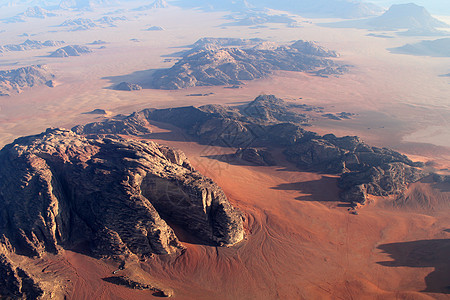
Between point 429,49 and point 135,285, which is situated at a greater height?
point 429,49

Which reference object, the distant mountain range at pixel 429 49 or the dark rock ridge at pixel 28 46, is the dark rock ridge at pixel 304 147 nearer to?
the distant mountain range at pixel 429 49

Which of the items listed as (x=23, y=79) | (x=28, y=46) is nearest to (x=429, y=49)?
(x=23, y=79)

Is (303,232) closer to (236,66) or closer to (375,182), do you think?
(375,182)

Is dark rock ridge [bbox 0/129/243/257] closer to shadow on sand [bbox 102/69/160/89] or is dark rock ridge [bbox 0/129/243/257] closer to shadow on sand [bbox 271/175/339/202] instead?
shadow on sand [bbox 271/175/339/202]

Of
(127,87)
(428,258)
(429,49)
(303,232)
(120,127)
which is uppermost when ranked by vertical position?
(429,49)

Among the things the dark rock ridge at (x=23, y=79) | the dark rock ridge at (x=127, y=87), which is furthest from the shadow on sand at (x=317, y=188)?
the dark rock ridge at (x=23, y=79)

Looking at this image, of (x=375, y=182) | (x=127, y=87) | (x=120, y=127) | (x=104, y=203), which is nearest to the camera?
(x=104, y=203)

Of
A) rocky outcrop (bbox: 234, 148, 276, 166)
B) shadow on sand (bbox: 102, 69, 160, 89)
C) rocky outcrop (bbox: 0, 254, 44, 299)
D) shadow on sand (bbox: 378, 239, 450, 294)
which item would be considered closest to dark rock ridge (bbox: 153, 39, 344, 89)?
shadow on sand (bbox: 102, 69, 160, 89)
